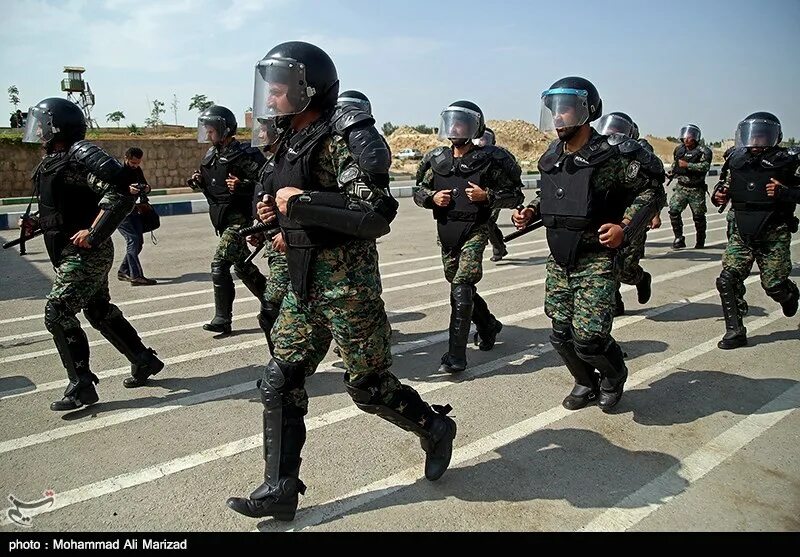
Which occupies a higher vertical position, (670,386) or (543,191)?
(543,191)

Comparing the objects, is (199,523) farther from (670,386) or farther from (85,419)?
(670,386)

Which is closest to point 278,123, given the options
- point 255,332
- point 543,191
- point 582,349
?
point 543,191

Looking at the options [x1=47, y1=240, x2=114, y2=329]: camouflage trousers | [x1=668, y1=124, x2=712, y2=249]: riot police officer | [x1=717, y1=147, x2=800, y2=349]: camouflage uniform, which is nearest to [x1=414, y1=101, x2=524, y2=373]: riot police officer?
→ [x1=717, y1=147, x2=800, y2=349]: camouflage uniform

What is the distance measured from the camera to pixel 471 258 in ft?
16.0

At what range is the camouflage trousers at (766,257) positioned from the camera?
538 cm

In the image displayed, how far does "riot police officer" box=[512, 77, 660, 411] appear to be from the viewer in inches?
150

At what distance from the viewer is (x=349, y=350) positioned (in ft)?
9.30

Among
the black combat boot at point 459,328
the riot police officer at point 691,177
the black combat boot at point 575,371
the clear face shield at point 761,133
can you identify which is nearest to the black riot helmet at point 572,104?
the black combat boot at point 575,371

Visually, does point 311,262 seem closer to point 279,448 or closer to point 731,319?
point 279,448

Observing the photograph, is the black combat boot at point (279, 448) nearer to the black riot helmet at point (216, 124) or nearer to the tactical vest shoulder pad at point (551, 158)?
the tactical vest shoulder pad at point (551, 158)

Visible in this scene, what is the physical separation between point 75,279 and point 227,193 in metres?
1.90

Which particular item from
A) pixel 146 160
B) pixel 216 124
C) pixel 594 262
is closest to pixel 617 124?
pixel 594 262

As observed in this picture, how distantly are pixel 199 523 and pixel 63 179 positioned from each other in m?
2.60
